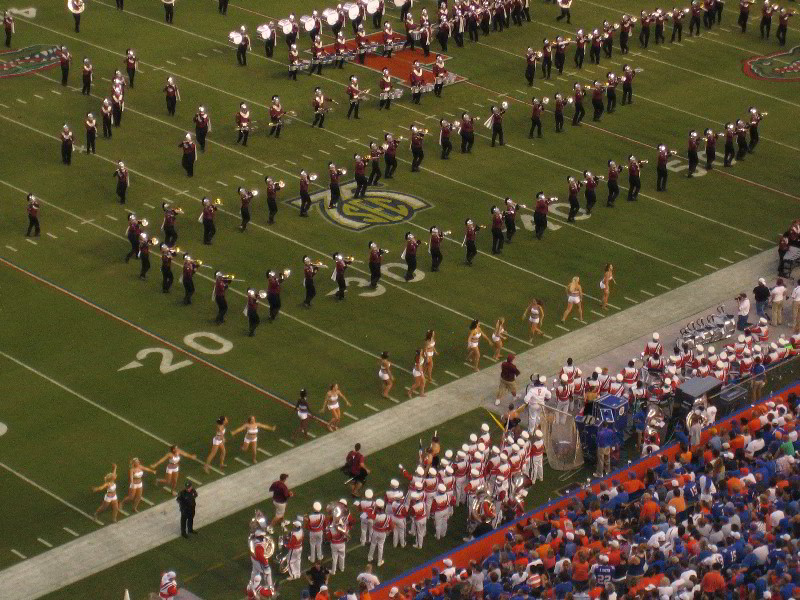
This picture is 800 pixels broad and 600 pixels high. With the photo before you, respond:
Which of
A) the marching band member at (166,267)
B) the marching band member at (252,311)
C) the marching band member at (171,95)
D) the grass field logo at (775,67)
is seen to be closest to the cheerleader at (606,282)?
the marching band member at (252,311)

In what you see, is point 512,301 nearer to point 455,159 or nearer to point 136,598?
point 455,159

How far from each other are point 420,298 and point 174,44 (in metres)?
16.8

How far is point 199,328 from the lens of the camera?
127 feet

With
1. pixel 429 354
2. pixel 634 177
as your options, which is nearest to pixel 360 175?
pixel 634 177

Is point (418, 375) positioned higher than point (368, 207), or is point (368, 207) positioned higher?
point (418, 375)

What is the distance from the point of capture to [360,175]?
4481 centimetres

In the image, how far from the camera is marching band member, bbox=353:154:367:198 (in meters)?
44.5

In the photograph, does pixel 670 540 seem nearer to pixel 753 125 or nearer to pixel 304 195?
pixel 304 195

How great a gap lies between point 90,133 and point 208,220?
582 centimetres

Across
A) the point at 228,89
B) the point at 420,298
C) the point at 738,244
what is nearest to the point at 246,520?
the point at 420,298

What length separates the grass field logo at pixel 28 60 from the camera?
51.4m

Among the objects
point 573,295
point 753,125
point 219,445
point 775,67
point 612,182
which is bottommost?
point 775,67

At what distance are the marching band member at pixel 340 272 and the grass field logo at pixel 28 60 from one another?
14.9m

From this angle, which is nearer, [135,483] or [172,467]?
[135,483]
